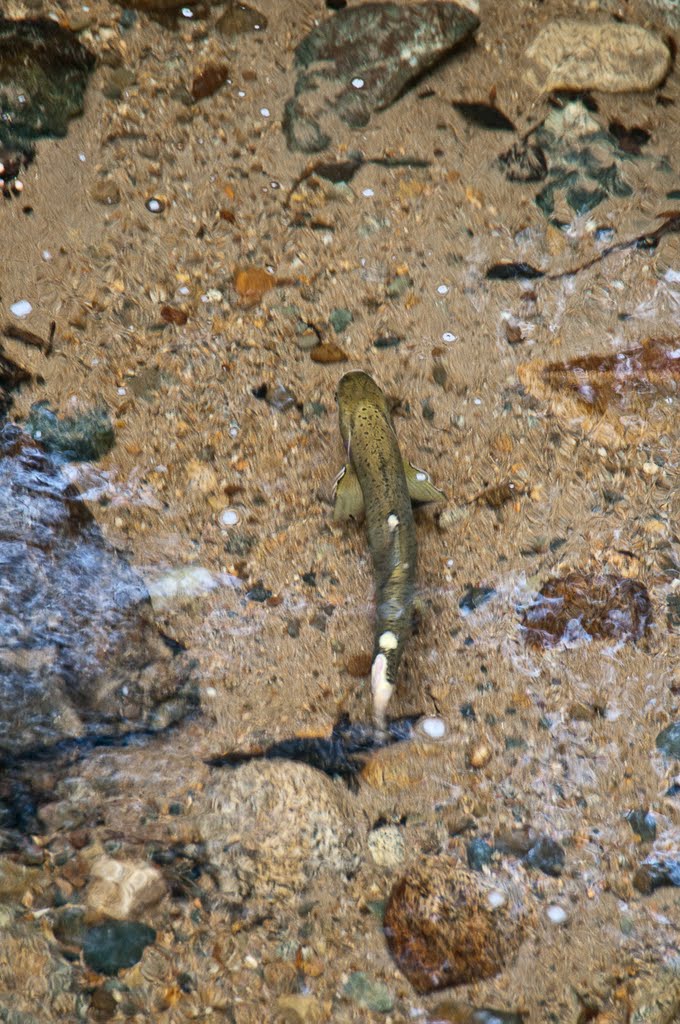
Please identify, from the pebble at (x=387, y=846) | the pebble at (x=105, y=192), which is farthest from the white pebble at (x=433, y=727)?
the pebble at (x=105, y=192)

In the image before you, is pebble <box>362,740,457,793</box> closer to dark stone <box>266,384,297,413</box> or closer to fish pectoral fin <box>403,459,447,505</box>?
fish pectoral fin <box>403,459,447,505</box>

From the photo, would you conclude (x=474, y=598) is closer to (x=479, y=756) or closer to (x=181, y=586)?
(x=479, y=756)

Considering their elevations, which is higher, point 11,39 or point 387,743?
point 11,39

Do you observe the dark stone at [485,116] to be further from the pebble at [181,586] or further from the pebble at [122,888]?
the pebble at [122,888]

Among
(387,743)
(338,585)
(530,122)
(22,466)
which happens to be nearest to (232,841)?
(387,743)

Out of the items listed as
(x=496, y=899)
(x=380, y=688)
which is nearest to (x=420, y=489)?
(x=380, y=688)

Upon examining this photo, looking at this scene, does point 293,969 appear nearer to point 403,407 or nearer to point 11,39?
point 403,407

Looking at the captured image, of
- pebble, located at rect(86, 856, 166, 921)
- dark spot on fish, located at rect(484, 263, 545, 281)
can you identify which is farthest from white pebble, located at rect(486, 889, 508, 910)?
dark spot on fish, located at rect(484, 263, 545, 281)
